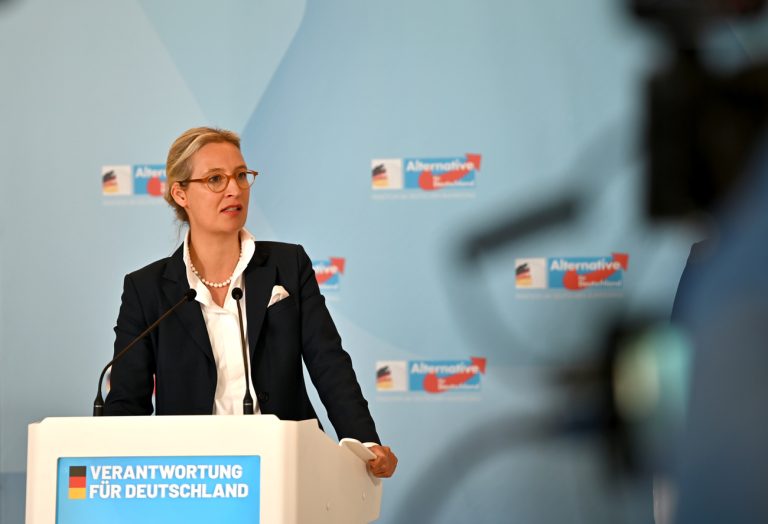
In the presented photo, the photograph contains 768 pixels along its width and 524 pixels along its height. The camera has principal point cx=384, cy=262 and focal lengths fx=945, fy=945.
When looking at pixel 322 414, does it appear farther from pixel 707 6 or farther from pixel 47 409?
pixel 707 6

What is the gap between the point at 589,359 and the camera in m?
0.52

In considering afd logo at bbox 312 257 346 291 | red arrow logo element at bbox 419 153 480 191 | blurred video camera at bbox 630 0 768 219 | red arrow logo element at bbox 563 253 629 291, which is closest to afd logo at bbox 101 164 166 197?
afd logo at bbox 312 257 346 291

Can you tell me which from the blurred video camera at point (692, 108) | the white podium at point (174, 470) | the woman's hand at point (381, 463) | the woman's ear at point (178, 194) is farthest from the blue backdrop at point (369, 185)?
the blurred video camera at point (692, 108)

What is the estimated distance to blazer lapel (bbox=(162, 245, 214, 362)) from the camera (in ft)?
7.65

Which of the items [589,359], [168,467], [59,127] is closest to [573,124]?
[59,127]

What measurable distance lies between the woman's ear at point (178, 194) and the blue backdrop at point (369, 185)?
4.93ft

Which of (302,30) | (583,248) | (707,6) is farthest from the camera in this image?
(302,30)

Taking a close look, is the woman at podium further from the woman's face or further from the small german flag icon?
the small german flag icon

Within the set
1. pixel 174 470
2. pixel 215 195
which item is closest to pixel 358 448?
pixel 174 470

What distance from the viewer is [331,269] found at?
13.4 ft

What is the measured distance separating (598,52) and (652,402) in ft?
12.2

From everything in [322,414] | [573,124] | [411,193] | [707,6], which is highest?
[573,124]

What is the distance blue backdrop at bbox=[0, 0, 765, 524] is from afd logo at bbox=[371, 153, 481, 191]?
12mm

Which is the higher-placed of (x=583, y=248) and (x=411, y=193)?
(x=411, y=193)
